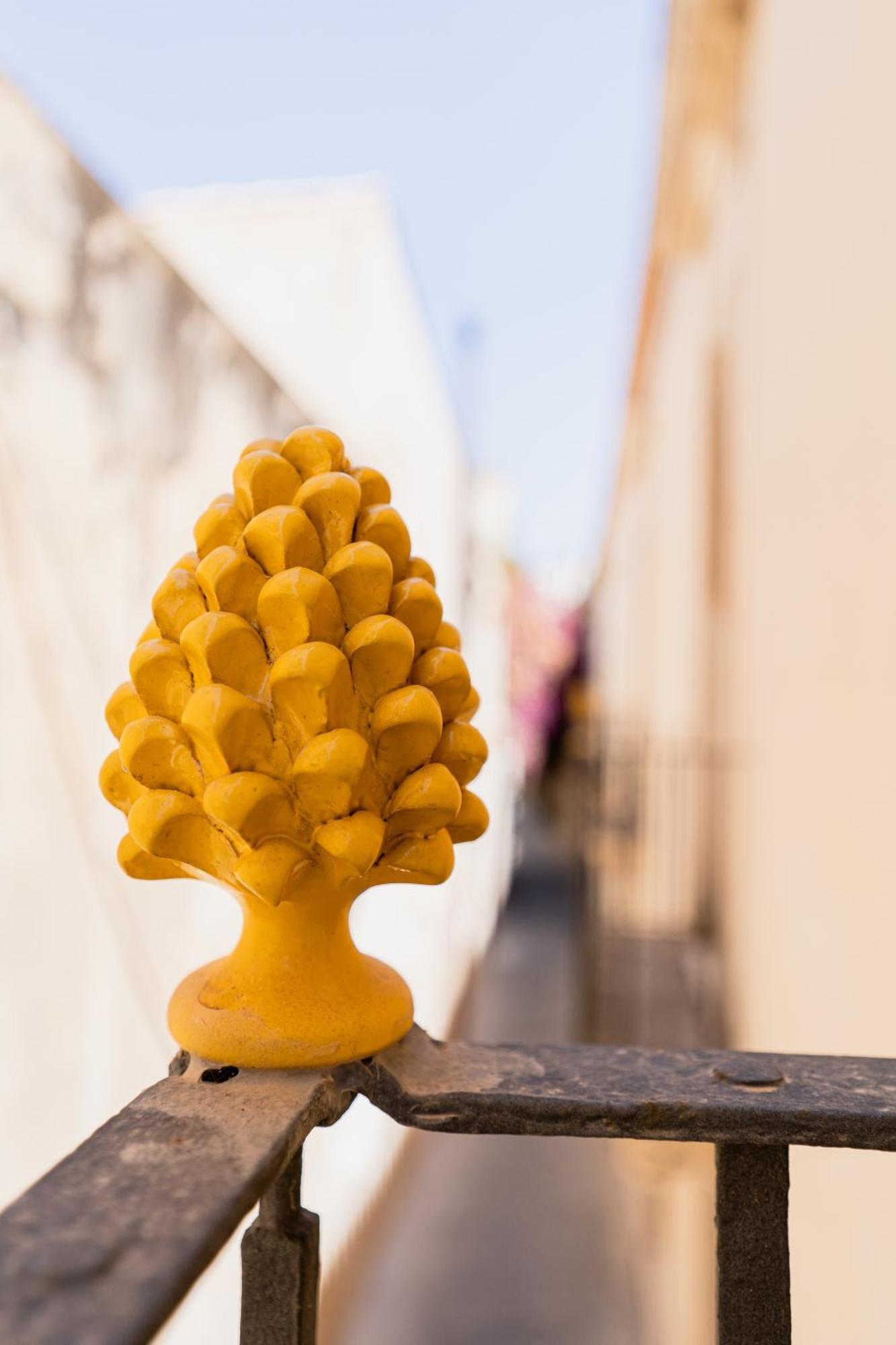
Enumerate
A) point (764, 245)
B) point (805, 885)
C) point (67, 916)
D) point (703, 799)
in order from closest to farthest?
point (67, 916) < point (805, 885) < point (764, 245) < point (703, 799)

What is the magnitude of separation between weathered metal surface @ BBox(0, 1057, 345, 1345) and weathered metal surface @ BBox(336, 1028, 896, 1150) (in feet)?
0.33

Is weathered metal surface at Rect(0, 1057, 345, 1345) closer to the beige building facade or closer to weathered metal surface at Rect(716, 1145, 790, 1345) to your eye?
weathered metal surface at Rect(716, 1145, 790, 1345)

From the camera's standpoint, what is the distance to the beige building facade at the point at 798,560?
5.95 feet

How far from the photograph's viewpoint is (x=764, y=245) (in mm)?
3297

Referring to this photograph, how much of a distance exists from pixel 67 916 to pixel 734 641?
10.3ft

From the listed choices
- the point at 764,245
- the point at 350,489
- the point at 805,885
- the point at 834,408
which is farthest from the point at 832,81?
the point at 350,489

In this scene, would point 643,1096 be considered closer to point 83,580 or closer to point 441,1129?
point 441,1129

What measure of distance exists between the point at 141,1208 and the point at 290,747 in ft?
1.09

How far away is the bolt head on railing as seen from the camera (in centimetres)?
71

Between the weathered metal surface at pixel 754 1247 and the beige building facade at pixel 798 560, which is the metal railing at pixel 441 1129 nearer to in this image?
the weathered metal surface at pixel 754 1247

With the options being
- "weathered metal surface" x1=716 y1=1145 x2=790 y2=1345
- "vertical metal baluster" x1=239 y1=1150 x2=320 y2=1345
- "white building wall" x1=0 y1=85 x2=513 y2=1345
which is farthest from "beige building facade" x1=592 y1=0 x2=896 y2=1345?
"white building wall" x1=0 y1=85 x2=513 y2=1345

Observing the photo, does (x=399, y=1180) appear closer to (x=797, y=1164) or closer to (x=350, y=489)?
(x=797, y=1164)

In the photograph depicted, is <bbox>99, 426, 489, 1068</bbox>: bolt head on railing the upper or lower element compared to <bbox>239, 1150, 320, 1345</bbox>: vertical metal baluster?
upper

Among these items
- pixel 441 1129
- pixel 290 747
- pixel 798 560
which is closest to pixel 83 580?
pixel 290 747
